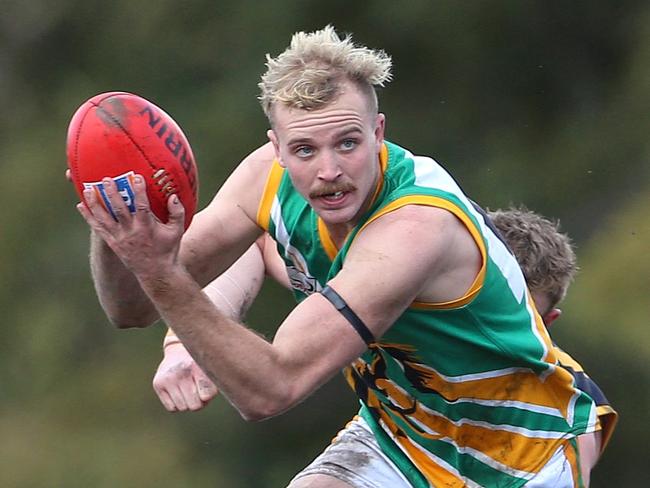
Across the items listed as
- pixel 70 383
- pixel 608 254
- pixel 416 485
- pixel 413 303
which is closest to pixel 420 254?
pixel 413 303

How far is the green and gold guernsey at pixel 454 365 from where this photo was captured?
4020 millimetres

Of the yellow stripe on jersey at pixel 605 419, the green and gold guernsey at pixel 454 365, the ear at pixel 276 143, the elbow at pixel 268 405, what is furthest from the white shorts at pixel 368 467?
the ear at pixel 276 143

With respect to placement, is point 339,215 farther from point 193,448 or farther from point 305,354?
point 193,448

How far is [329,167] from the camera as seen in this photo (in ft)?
12.7

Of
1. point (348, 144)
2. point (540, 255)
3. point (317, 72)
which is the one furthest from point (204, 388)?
point (540, 255)

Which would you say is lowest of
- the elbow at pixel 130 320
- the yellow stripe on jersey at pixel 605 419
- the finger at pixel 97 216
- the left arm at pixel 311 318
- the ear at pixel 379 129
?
the yellow stripe on jersey at pixel 605 419

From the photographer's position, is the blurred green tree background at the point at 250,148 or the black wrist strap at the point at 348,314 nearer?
the black wrist strap at the point at 348,314

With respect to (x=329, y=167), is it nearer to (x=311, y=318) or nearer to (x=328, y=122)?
(x=328, y=122)

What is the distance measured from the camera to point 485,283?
402 cm

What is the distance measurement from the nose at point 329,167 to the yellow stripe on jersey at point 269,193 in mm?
523

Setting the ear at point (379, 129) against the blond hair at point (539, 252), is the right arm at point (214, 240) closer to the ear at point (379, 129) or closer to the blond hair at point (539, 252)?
the ear at point (379, 129)

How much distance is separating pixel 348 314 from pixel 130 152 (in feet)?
2.25

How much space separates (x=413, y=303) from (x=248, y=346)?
1.80ft

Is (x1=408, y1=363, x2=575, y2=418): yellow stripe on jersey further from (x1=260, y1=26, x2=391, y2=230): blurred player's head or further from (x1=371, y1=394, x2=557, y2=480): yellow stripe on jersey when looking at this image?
(x1=260, y1=26, x2=391, y2=230): blurred player's head
